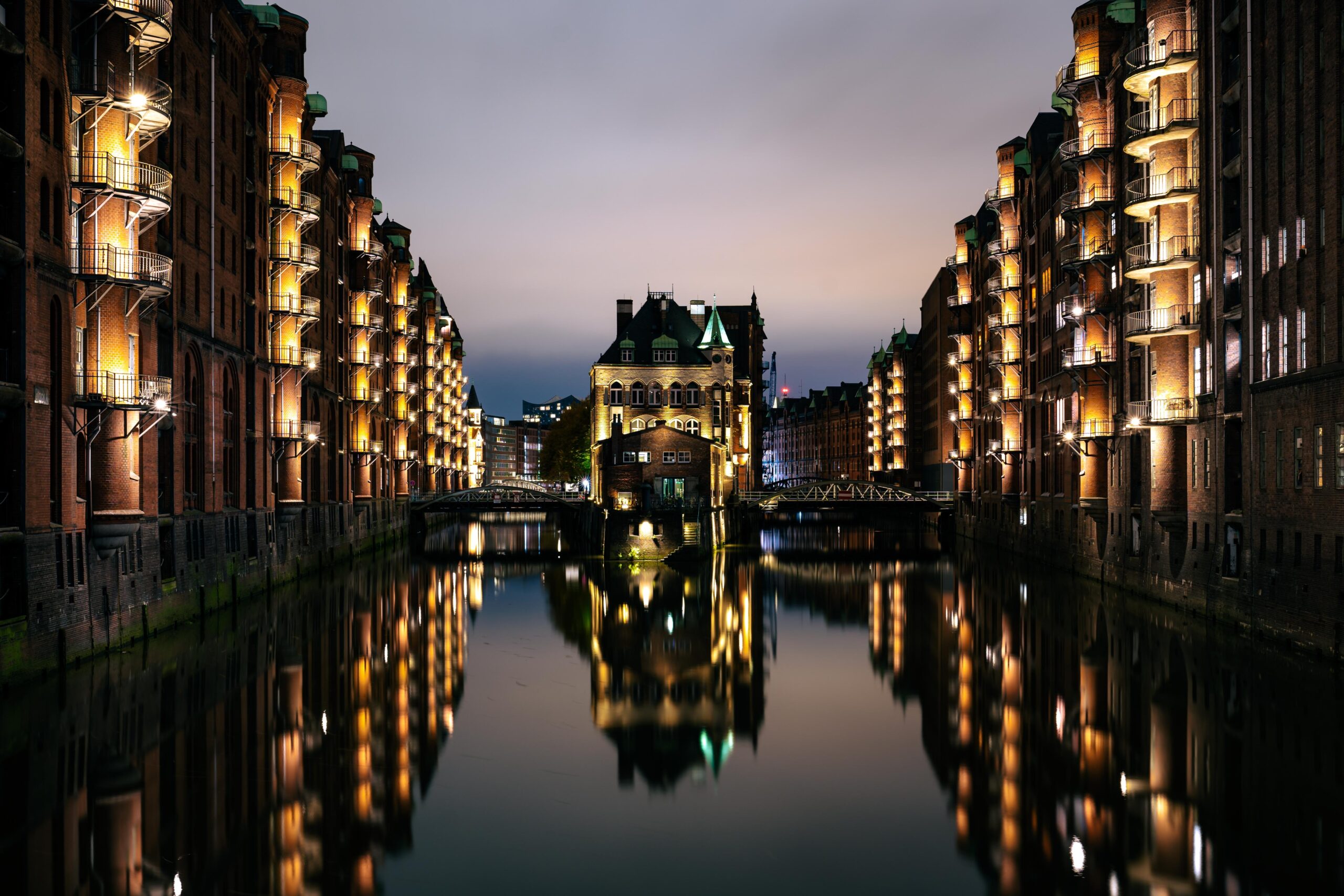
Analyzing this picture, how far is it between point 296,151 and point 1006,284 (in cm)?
4186

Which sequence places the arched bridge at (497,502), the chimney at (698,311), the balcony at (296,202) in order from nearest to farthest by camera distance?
the balcony at (296,202) → the arched bridge at (497,502) → the chimney at (698,311)

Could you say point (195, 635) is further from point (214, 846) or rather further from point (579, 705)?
point (214, 846)

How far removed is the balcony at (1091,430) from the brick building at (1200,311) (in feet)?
0.33

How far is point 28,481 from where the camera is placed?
2631 centimetres

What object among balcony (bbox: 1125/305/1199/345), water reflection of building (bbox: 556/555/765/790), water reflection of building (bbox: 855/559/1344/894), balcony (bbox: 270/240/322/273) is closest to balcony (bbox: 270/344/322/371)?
balcony (bbox: 270/240/322/273)

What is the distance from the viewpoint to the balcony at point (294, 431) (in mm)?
51906

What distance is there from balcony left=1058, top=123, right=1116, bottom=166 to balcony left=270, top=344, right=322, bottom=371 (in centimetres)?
3492

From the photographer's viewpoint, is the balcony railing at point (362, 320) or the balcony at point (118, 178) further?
the balcony railing at point (362, 320)

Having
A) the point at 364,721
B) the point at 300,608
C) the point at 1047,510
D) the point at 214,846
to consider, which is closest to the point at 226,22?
the point at 300,608

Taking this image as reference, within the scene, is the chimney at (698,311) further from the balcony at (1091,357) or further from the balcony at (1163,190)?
the balcony at (1163,190)

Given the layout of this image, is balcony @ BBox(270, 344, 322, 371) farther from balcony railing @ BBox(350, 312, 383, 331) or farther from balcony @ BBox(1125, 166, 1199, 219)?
balcony @ BBox(1125, 166, 1199, 219)

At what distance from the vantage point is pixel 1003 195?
71625 mm

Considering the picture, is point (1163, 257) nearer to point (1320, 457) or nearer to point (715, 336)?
point (1320, 457)

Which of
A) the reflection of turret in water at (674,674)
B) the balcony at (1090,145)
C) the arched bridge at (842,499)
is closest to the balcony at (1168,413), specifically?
the balcony at (1090,145)
